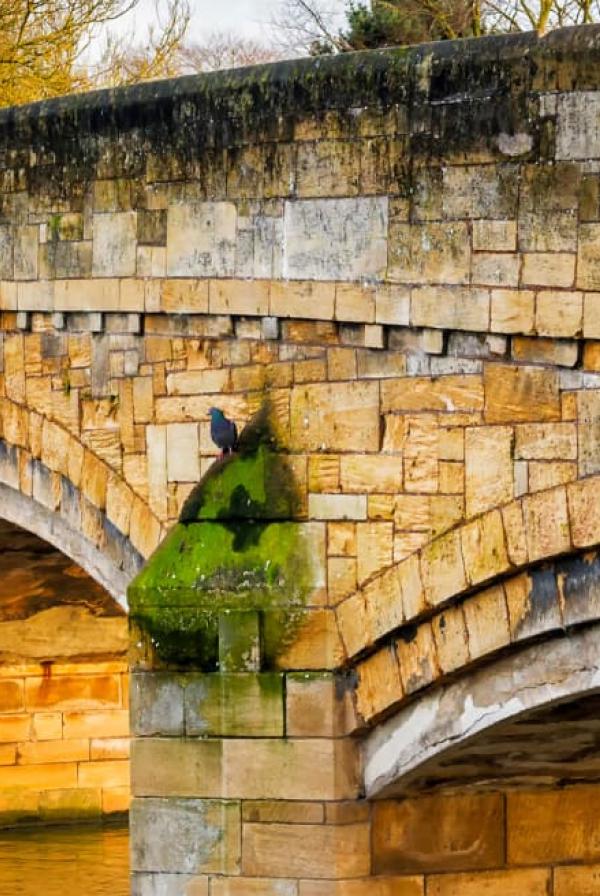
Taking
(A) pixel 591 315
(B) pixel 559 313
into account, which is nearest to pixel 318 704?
(B) pixel 559 313

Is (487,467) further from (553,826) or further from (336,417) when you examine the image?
(553,826)

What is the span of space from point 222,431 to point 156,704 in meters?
1.11

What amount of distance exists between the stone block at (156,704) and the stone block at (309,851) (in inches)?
21.2

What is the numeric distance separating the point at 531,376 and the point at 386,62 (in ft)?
4.51

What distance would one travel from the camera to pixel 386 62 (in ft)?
31.7

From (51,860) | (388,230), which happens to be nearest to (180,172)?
(388,230)

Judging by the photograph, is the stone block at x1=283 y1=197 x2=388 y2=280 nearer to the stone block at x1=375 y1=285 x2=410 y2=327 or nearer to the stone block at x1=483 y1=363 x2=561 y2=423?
the stone block at x1=375 y1=285 x2=410 y2=327

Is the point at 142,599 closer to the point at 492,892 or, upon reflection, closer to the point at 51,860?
the point at 492,892

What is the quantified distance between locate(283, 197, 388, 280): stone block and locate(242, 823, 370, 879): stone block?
2062 millimetres

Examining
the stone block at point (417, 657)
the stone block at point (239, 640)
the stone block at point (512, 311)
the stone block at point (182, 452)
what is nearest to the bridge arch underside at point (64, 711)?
the stone block at point (182, 452)

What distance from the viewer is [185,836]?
1043 centimetres

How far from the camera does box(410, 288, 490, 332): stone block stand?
919 cm

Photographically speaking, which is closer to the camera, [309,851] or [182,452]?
[309,851]

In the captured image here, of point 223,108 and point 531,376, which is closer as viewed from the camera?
point 531,376
